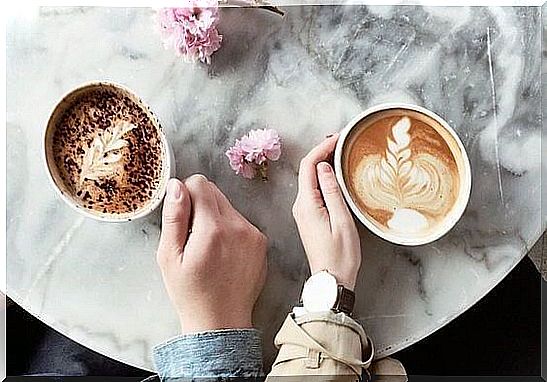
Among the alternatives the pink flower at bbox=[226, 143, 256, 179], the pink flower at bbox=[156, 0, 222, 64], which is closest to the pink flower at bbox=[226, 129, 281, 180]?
the pink flower at bbox=[226, 143, 256, 179]

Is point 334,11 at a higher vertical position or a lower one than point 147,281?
higher

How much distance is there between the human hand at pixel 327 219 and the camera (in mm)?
1027

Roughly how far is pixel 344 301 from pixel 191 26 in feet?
1.23

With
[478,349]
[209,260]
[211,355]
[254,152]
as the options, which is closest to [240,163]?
[254,152]

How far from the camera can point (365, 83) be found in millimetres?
1062

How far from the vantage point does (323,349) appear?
3.26ft

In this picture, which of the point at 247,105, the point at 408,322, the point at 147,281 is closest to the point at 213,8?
the point at 247,105

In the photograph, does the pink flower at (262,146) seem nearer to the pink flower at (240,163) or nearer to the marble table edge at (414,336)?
the pink flower at (240,163)

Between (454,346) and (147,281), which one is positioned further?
(454,346)

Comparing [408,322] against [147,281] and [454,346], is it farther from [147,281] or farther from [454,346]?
[147,281]

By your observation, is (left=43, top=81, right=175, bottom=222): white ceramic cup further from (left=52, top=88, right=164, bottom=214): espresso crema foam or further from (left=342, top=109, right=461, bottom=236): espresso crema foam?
(left=342, top=109, right=461, bottom=236): espresso crema foam

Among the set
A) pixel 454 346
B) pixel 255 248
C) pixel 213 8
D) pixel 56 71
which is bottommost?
pixel 454 346

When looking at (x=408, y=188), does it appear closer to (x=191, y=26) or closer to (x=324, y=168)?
(x=324, y=168)

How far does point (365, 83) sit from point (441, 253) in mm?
227
